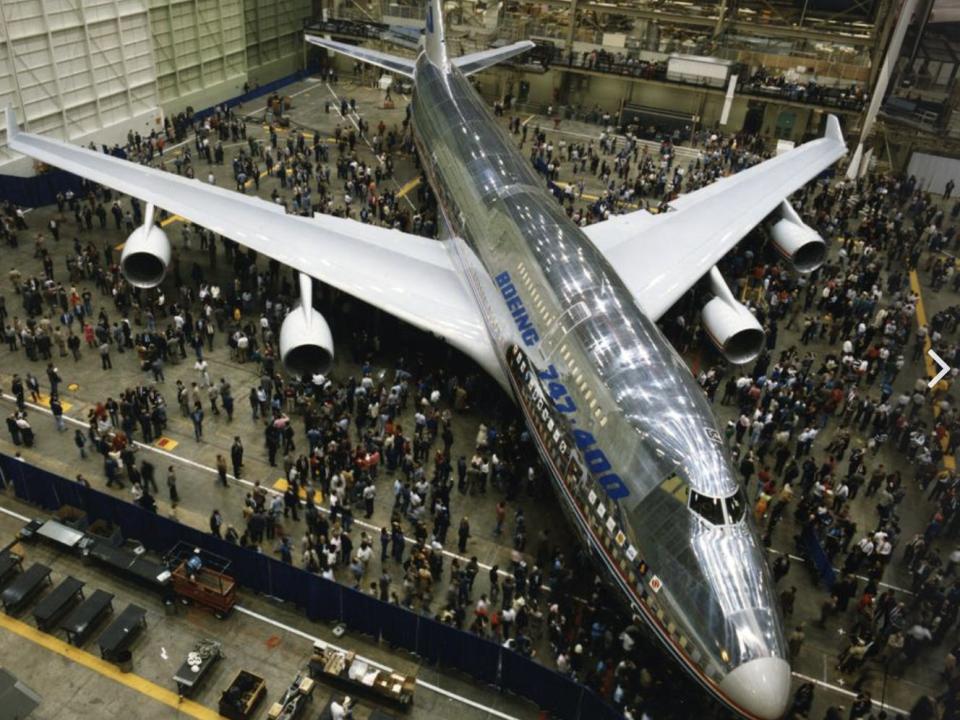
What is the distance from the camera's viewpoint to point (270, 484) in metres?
22.8

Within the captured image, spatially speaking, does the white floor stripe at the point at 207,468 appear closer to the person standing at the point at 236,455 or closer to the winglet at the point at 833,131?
the person standing at the point at 236,455

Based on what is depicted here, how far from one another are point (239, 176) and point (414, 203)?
888cm

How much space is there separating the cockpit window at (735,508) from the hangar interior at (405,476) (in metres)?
0.05

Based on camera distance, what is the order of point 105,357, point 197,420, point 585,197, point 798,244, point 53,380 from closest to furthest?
point 197,420, point 53,380, point 105,357, point 798,244, point 585,197

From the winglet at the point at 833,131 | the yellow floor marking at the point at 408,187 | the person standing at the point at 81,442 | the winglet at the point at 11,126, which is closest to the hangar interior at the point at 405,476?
the person standing at the point at 81,442

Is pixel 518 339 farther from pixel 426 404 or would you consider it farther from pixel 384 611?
pixel 384 611

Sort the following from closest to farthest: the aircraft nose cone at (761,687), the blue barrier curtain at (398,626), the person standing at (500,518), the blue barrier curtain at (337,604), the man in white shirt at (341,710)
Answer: the aircraft nose cone at (761,687) < the man in white shirt at (341,710) < the blue barrier curtain at (337,604) < the blue barrier curtain at (398,626) < the person standing at (500,518)

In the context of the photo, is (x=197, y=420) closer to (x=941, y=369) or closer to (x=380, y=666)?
(x=380, y=666)

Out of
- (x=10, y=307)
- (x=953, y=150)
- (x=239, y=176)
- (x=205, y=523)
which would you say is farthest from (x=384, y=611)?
(x=953, y=150)

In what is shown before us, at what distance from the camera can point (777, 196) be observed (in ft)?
109

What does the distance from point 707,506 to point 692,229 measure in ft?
60.5

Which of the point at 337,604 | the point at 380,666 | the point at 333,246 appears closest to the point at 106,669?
the point at 337,604

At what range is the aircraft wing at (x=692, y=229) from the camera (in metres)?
27.1

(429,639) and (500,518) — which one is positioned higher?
(500,518)
